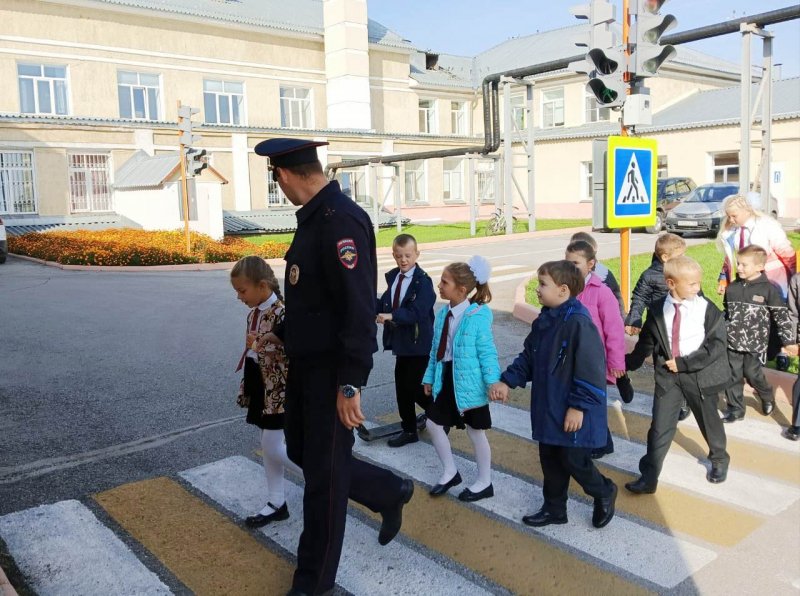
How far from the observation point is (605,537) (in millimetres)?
4164

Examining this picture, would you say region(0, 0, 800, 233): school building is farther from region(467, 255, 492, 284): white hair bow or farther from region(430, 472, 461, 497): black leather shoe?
region(430, 472, 461, 497): black leather shoe

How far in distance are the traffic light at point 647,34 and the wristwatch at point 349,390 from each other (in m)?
5.85

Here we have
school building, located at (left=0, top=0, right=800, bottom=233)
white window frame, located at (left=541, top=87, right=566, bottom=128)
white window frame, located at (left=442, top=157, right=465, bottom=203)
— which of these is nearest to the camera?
school building, located at (left=0, top=0, right=800, bottom=233)

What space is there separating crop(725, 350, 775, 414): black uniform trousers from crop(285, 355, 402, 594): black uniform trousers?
393cm

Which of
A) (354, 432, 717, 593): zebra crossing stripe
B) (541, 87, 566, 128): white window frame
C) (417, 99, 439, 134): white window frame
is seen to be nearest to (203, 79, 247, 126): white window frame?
(417, 99, 439, 134): white window frame

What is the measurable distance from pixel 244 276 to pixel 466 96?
1752 inches

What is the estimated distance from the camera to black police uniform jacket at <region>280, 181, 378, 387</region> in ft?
10.5

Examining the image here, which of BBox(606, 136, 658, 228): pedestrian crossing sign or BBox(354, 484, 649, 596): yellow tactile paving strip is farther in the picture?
BBox(606, 136, 658, 228): pedestrian crossing sign

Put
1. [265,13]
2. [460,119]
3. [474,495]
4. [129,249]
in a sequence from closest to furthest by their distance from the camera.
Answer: [474,495], [129,249], [265,13], [460,119]

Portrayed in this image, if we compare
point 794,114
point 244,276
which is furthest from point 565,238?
point 244,276

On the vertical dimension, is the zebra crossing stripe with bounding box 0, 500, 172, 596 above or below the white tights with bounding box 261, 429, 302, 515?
below

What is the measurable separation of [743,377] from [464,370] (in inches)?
121

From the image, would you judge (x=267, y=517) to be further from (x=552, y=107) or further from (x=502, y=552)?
(x=552, y=107)

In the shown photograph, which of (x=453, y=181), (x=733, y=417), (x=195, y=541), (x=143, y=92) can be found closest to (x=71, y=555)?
(x=195, y=541)
